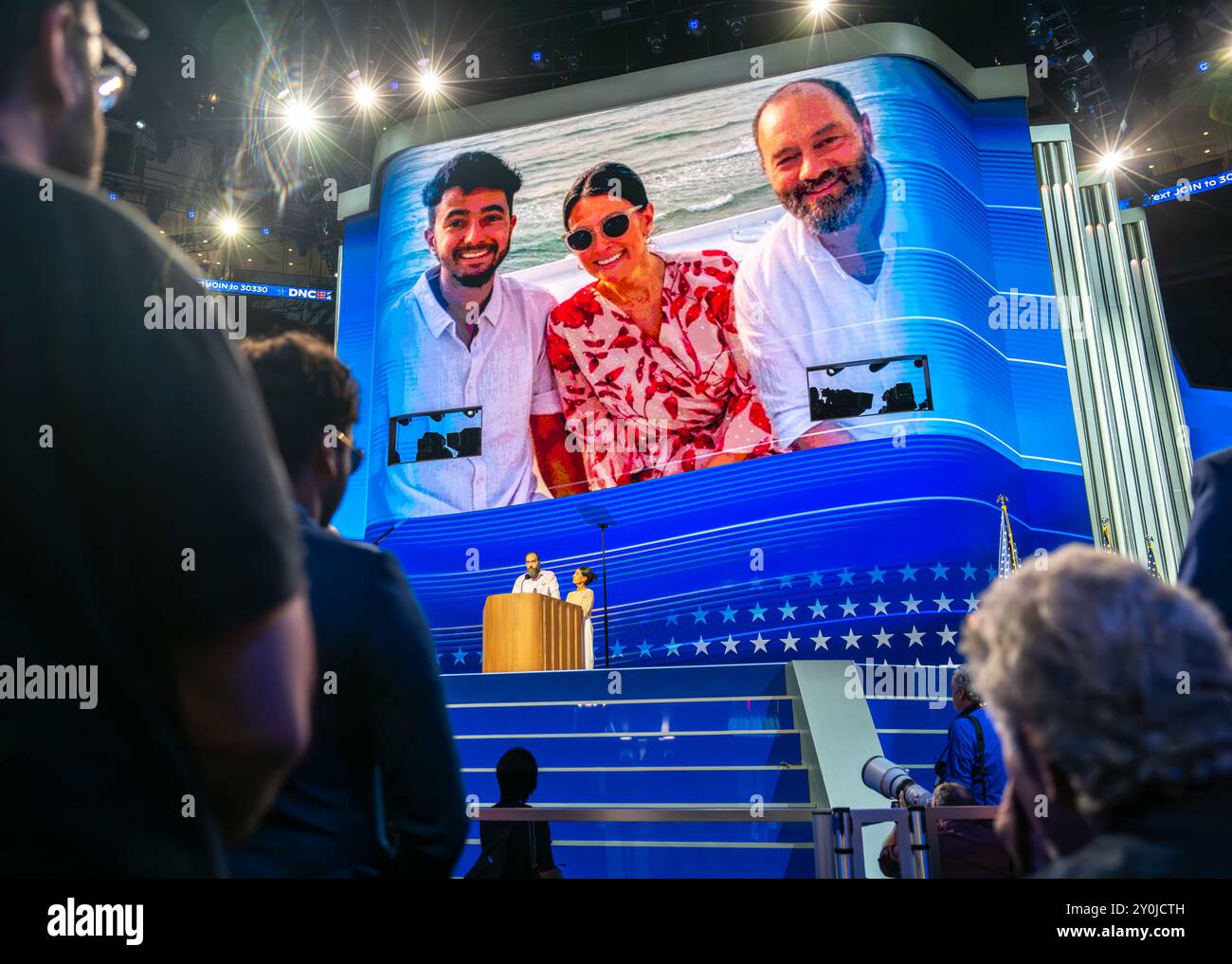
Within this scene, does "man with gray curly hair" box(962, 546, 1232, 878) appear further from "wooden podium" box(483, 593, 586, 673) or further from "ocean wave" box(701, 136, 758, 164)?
"ocean wave" box(701, 136, 758, 164)

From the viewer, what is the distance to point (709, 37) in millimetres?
9922

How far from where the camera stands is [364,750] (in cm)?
107

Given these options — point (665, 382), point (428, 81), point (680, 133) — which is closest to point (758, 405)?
point (665, 382)

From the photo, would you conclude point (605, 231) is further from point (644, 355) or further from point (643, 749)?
point (643, 749)

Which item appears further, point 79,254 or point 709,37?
point 709,37

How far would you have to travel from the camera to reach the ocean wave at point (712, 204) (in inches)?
369

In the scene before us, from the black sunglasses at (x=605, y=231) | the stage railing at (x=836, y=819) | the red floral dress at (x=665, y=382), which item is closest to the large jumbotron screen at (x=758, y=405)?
the red floral dress at (x=665, y=382)

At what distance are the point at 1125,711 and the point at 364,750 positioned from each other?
32.3 inches

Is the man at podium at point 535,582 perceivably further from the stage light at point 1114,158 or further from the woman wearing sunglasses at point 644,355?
the stage light at point 1114,158

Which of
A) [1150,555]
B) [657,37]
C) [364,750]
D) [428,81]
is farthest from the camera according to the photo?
[428,81]

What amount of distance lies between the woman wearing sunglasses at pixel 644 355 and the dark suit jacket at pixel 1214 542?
749 cm
